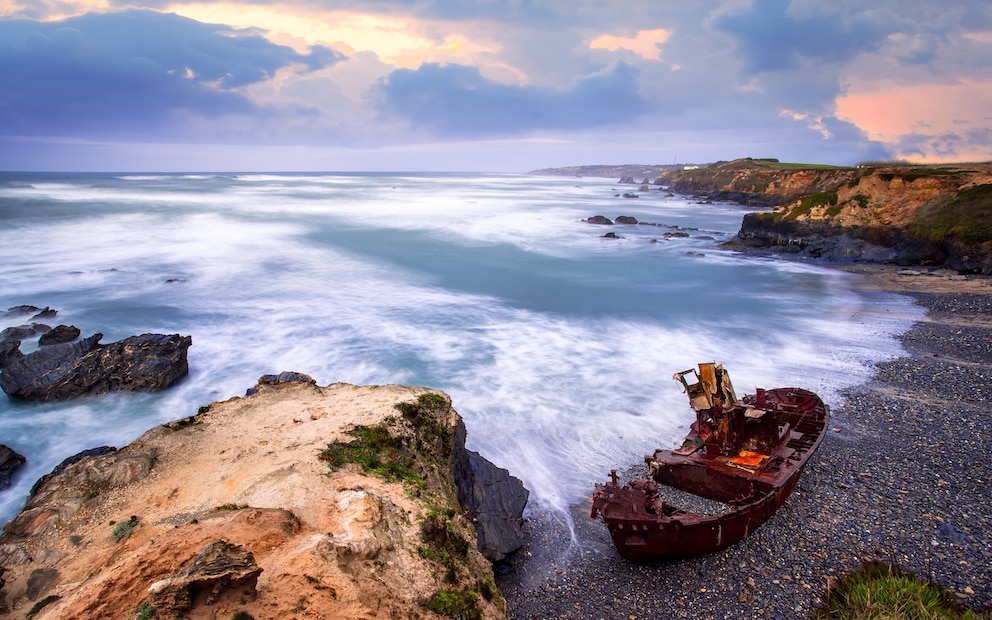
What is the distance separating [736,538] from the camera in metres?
9.35

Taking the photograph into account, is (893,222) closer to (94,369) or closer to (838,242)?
(838,242)

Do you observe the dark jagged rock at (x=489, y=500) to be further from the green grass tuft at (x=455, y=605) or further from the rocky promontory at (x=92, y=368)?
the rocky promontory at (x=92, y=368)

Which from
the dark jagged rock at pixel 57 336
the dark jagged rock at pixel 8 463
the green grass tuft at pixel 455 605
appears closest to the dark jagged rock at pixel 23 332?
the dark jagged rock at pixel 57 336

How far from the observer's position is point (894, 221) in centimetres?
3503

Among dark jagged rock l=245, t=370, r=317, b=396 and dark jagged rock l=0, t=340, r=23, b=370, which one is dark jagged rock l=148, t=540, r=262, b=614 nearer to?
dark jagged rock l=245, t=370, r=317, b=396

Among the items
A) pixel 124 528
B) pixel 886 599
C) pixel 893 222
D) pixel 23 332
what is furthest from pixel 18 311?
pixel 893 222

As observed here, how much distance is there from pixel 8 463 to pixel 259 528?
1077cm

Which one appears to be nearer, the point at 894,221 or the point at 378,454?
the point at 378,454

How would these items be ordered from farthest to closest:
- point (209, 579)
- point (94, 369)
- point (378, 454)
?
point (94, 369) → point (378, 454) → point (209, 579)

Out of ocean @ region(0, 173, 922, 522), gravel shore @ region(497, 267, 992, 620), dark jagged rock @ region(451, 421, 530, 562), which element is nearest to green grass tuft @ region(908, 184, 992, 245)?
ocean @ region(0, 173, 922, 522)

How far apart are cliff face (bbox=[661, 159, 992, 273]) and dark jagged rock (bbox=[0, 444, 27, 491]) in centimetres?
4087

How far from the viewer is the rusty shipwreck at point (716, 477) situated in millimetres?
8930

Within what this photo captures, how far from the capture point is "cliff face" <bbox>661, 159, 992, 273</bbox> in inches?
1201

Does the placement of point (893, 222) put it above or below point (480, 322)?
above
